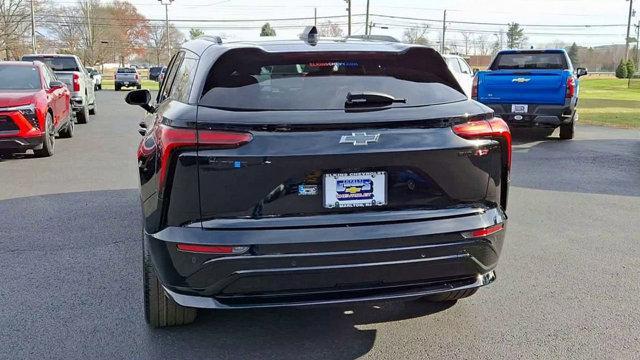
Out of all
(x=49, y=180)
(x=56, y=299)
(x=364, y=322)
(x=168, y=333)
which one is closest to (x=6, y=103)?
(x=49, y=180)

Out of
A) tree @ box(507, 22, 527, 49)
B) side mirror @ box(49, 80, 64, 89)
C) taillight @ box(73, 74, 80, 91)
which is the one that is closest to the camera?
side mirror @ box(49, 80, 64, 89)

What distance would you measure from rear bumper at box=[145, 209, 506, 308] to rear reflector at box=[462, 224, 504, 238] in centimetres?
3

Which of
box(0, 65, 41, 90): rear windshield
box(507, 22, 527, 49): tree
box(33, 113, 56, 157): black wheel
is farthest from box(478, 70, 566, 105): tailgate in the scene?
box(507, 22, 527, 49): tree

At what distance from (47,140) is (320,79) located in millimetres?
8066

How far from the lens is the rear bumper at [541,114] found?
1151cm

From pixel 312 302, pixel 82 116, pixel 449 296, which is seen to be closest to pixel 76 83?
pixel 82 116

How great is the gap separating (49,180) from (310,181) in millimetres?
6348

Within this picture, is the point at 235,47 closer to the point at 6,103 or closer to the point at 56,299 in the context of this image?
the point at 56,299

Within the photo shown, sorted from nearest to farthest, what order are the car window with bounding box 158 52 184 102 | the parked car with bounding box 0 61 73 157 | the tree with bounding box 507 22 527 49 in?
the car window with bounding box 158 52 184 102 < the parked car with bounding box 0 61 73 157 < the tree with bounding box 507 22 527 49

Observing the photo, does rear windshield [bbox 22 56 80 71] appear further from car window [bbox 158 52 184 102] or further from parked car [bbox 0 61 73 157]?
car window [bbox 158 52 184 102]

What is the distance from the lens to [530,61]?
1324cm

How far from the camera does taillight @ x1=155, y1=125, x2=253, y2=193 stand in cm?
275

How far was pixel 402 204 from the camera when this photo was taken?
9.64 ft

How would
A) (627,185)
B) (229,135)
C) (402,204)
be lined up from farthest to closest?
1. (627,185)
2. (402,204)
3. (229,135)
